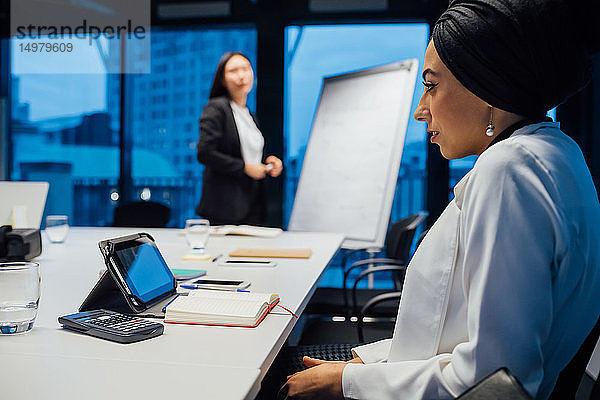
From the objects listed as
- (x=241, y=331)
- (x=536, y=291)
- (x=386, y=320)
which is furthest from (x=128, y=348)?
(x=386, y=320)

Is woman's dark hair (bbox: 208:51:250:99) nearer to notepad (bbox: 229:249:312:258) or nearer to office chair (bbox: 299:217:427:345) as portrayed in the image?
office chair (bbox: 299:217:427:345)

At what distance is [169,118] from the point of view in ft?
17.3

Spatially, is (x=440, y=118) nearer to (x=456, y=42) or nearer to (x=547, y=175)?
(x=456, y=42)

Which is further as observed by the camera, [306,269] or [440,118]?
[306,269]

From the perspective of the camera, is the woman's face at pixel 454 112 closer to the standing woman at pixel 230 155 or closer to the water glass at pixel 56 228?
the water glass at pixel 56 228

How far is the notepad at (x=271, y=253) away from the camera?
6.91 ft

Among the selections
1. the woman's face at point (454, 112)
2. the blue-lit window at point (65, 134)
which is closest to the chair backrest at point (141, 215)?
the blue-lit window at point (65, 134)

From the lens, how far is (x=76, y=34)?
215 inches

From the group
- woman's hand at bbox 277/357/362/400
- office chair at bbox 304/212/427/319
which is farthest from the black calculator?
office chair at bbox 304/212/427/319

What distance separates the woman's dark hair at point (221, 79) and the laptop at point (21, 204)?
155 centimetres

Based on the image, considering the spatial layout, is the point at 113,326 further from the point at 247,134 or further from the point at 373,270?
the point at 247,134

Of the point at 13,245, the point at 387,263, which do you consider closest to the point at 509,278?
the point at 13,245

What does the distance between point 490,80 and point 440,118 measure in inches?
6.1

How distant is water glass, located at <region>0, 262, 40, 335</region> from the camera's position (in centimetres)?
105
